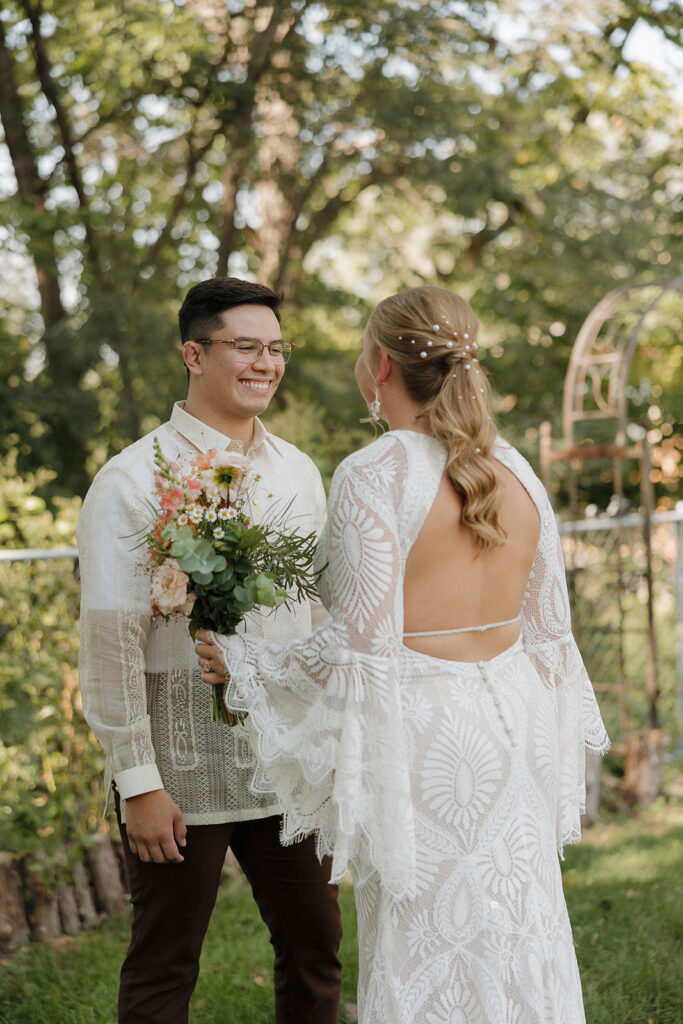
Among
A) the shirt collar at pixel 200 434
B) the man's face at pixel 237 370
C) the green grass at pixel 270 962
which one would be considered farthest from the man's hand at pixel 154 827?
the green grass at pixel 270 962

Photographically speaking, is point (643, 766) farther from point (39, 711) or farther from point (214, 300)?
point (214, 300)

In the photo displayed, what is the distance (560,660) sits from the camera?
8.20ft

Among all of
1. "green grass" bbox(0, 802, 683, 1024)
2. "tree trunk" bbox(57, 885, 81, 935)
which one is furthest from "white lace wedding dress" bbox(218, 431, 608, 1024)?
"tree trunk" bbox(57, 885, 81, 935)

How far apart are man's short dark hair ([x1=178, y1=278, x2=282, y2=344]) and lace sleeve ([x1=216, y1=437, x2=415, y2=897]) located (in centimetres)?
72

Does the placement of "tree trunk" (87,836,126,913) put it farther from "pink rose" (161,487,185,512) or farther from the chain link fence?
the chain link fence

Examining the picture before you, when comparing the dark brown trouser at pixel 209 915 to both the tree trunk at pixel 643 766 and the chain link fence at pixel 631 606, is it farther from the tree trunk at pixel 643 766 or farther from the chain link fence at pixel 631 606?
the chain link fence at pixel 631 606

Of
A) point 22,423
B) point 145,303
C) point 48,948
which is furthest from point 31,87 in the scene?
point 48,948

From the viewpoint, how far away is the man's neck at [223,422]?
2709 millimetres

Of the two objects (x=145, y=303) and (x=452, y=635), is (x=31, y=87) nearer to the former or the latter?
(x=145, y=303)

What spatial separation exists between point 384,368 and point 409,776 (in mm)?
918

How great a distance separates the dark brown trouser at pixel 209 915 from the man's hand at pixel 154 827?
7 centimetres

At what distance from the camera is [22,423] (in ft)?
Result: 23.6

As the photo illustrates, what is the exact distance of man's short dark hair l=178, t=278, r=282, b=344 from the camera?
2.66 meters

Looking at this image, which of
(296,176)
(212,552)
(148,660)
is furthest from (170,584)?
(296,176)
